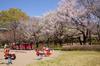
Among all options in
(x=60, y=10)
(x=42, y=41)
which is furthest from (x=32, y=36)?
(x=60, y=10)

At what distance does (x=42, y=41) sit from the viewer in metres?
61.3

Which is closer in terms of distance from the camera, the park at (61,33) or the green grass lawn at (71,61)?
the green grass lawn at (71,61)

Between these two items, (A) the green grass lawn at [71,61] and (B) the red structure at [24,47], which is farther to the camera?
(B) the red structure at [24,47]

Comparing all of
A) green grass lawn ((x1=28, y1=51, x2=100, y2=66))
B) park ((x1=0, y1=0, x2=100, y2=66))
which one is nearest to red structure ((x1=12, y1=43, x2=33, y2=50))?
park ((x1=0, y1=0, x2=100, y2=66))

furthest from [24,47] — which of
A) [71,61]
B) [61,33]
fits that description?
[71,61]

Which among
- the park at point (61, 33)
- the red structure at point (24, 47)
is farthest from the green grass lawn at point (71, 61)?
the red structure at point (24, 47)

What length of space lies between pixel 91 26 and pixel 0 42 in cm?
2843

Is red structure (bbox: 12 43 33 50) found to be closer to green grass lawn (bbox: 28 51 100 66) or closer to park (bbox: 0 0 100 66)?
park (bbox: 0 0 100 66)

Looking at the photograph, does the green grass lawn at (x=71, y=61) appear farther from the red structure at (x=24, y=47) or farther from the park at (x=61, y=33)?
the red structure at (x=24, y=47)

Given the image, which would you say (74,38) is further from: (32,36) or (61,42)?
(32,36)

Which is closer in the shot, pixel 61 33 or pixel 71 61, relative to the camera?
pixel 71 61

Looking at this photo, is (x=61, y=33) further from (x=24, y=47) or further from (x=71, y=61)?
(x=71, y=61)

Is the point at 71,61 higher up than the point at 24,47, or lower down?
lower down

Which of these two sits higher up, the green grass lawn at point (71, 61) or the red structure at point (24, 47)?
the red structure at point (24, 47)
